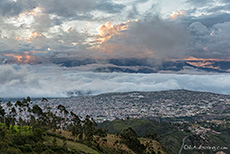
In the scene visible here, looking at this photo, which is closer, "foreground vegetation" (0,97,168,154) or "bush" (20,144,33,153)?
"bush" (20,144,33,153)

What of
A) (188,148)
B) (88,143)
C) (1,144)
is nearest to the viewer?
(1,144)

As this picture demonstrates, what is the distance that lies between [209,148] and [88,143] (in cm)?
15916

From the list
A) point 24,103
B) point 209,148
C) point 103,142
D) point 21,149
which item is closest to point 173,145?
point 209,148

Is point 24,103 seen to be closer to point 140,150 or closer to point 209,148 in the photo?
point 140,150

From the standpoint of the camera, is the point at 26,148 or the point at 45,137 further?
the point at 45,137

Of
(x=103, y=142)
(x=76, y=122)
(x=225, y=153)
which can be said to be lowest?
(x=225, y=153)

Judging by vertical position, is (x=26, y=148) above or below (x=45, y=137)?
above

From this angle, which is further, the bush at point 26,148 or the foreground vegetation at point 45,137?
the foreground vegetation at point 45,137

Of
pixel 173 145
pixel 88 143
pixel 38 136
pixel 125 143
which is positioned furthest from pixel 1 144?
pixel 173 145

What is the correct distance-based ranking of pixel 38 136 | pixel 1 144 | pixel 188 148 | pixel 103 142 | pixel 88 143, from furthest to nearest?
pixel 188 148 < pixel 103 142 < pixel 88 143 < pixel 38 136 < pixel 1 144

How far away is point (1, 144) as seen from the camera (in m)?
41.7

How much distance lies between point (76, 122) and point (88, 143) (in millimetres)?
24136

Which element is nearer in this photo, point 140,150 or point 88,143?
point 88,143

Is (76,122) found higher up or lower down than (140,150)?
higher up
